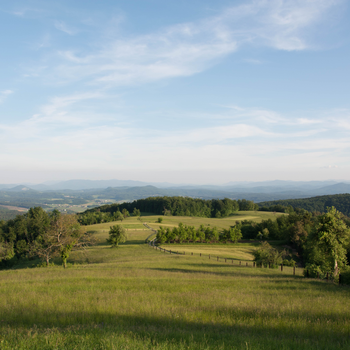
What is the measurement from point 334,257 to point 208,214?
514 feet

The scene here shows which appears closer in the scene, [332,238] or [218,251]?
[332,238]

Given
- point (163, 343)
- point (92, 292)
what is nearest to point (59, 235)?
point (92, 292)

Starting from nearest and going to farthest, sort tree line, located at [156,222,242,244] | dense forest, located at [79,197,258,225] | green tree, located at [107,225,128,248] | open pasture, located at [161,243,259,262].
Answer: open pasture, located at [161,243,259,262], green tree, located at [107,225,128,248], tree line, located at [156,222,242,244], dense forest, located at [79,197,258,225]

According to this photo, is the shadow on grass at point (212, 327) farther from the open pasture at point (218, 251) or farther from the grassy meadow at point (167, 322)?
the open pasture at point (218, 251)

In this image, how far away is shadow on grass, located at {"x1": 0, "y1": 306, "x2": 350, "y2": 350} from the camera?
538cm

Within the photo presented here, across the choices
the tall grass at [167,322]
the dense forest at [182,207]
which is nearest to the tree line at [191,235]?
the tall grass at [167,322]

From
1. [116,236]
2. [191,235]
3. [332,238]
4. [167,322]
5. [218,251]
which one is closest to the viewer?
[167,322]

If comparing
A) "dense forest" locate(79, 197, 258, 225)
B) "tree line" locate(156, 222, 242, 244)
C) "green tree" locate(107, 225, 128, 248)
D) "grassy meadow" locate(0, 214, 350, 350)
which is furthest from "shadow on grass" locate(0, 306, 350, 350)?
"dense forest" locate(79, 197, 258, 225)

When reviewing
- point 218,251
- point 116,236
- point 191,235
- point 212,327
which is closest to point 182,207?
point 191,235

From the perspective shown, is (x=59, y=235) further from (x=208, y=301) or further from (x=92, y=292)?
(x=208, y=301)

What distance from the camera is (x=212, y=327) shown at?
6711mm

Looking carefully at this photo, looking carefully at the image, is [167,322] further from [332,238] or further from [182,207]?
[182,207]

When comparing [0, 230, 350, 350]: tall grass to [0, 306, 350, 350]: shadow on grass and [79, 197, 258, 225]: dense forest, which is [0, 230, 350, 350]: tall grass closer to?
[0, 306, 350, 350]: shadow on grass

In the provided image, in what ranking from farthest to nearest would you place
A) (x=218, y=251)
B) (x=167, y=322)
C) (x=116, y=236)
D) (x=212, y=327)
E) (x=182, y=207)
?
(x=182, y=207) → (x=116, y=236) → (x=218, y=251) → (x=167, y=322) → (x=212, y=327)
